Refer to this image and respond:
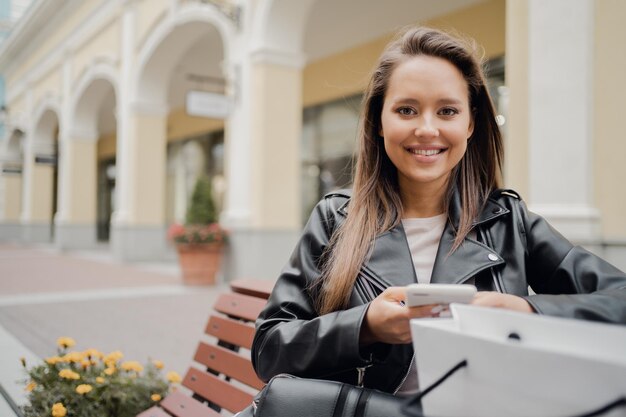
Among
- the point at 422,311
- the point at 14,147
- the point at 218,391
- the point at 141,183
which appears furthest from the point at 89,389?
the point at 14,147

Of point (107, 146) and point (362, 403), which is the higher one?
point (107, 146)

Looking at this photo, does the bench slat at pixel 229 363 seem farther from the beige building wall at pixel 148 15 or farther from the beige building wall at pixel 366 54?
the beige building wall at pixel 148 15

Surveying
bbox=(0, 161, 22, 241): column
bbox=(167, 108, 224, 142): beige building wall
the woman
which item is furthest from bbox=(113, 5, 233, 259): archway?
bbox=(0, 161, 22, 241): column

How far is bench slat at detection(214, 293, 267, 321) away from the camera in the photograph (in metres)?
2.07

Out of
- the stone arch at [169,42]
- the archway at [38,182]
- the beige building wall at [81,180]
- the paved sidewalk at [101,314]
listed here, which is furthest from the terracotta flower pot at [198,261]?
the archway at [38,182]

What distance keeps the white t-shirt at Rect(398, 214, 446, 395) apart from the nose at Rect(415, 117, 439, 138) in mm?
279

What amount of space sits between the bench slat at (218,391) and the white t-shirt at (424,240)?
2.81ft

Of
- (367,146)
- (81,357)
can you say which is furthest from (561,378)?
(81,357)

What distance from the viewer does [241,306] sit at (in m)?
2.17

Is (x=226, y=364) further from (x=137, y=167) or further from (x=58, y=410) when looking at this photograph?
(x=137, y=167)

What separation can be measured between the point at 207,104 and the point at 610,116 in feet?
19.0

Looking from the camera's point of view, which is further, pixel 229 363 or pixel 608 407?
pixel 229 363

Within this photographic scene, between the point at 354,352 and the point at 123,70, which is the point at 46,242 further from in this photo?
the point at 354,352

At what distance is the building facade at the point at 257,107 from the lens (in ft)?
13.3
